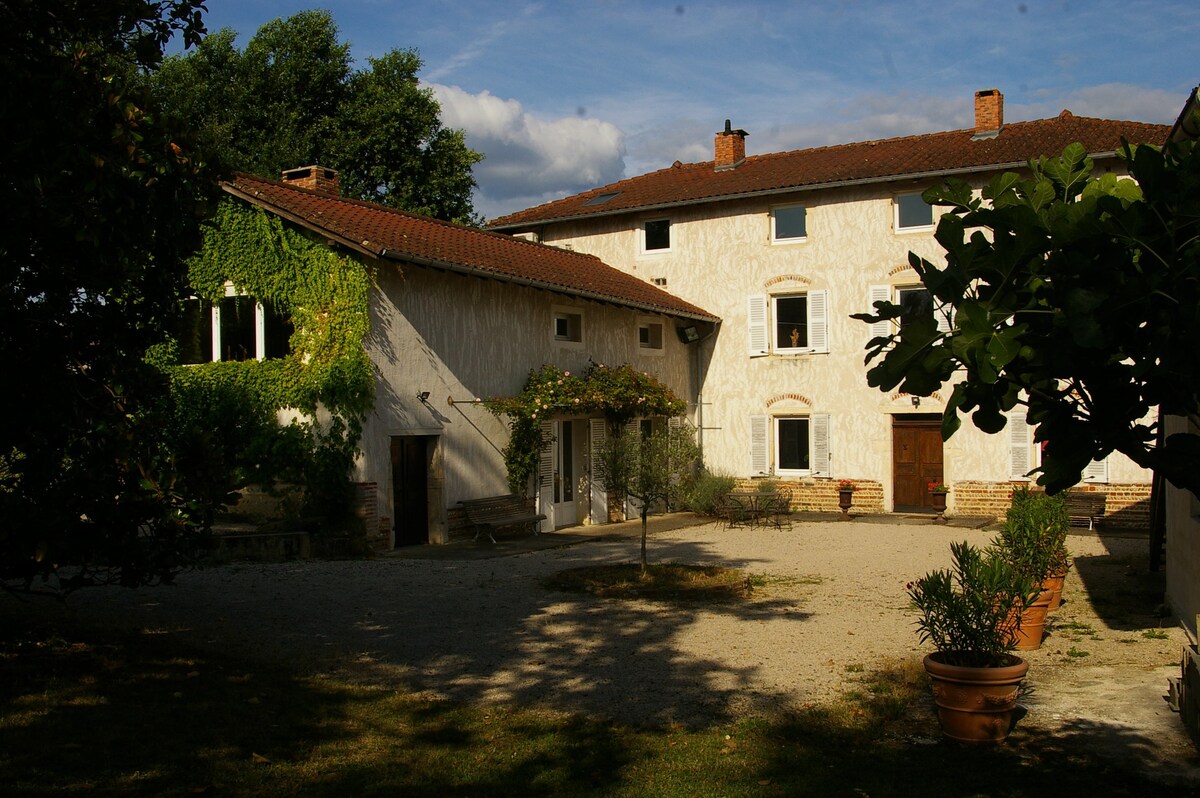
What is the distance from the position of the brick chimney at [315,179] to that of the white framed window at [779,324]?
9.79 m

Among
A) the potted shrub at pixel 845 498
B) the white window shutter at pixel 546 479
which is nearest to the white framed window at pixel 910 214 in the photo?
the potted shrub at pixel 845 498

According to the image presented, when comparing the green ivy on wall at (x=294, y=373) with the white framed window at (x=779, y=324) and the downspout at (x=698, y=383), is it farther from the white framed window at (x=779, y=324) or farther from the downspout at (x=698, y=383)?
the white framed window at (x=779, y=324)

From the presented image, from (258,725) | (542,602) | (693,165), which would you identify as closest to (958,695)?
(258,725)

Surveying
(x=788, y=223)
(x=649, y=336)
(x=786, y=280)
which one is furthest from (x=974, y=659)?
(x=788, y=223)

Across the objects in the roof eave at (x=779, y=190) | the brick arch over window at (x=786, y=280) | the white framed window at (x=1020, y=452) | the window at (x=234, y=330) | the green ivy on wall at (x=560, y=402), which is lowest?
the white framed window at (x=1020, y=452)

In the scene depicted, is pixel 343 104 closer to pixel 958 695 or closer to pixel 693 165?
pixel 693 165

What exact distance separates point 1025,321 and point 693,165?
24869mm

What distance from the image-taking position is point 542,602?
11.4m

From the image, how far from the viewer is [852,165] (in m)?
23.2

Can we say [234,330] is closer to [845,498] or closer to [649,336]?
[649,336]

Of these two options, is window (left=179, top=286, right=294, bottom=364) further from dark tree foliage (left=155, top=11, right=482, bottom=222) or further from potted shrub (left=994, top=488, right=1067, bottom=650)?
dark tree foliage (left=155, top=11, right=482, bottom=222)

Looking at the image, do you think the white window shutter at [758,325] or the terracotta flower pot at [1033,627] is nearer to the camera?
the terracotta flower pot at [1033,627]

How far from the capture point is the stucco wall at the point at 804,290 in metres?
22.2

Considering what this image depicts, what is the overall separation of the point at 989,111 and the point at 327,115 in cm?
1999
